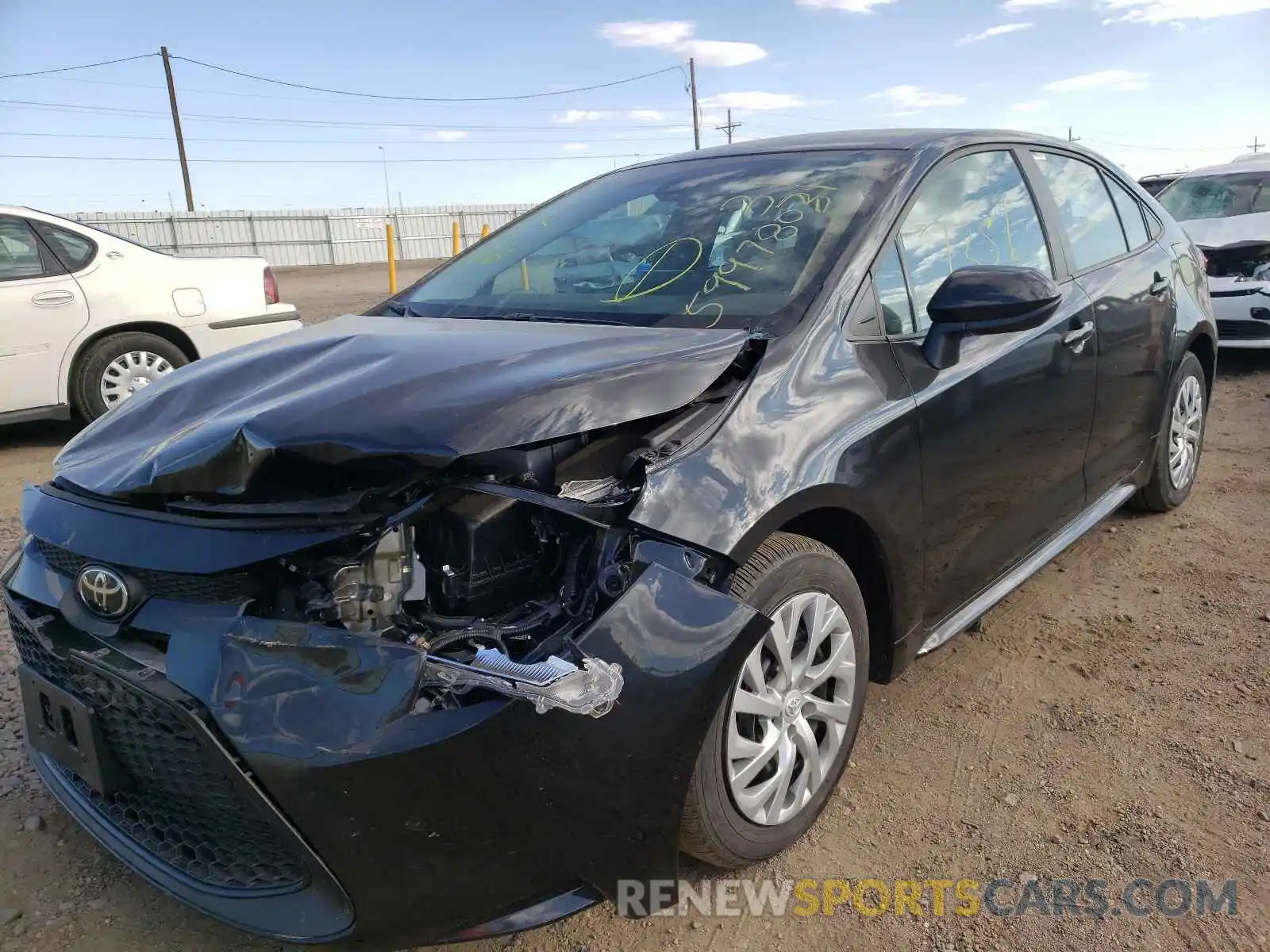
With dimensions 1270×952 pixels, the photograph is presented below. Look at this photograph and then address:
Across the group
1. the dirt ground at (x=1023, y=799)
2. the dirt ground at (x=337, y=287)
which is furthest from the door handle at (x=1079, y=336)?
the dirt ground at (x=337, y=287)

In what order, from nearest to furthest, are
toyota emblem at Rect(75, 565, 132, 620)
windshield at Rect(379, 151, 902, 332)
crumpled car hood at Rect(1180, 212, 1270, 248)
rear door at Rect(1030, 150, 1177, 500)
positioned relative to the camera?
toyota emblem at Rect(75, 565, 132, 620) → windshield at Rect(379, 151, 902, 332) → rear door at Rect(1030, 150, 1177, 500) → crumpled car hood at Rect(1180, 212, 1270, 248)

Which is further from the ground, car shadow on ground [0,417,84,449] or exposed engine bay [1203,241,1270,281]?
exposed engine bay [1203,241,1270,281]

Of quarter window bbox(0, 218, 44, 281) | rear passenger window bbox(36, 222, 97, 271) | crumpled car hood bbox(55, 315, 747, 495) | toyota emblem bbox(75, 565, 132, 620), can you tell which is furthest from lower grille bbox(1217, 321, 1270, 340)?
quarter window bbox(0, 218, 44, 281)

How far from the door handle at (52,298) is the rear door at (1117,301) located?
5.67m

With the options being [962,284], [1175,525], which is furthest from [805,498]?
[1175,525]

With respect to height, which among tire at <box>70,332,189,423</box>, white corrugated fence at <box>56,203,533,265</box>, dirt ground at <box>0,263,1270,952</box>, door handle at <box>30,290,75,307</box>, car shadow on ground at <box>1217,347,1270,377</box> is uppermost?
white corrugated fence at <box>56,203,533,265</box>

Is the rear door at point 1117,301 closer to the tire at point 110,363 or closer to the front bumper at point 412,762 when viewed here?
the front bumper at point 412,762

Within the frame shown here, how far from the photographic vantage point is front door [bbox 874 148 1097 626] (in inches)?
99.5

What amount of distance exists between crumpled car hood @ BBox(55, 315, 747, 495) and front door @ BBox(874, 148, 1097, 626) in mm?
625

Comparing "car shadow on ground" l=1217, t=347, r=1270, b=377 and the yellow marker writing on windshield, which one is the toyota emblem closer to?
the yellow marker writing on windshield

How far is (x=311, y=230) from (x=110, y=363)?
1281 inches

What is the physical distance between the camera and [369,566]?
5.79ft

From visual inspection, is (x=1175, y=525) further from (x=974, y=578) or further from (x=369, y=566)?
(x=369, y=566)

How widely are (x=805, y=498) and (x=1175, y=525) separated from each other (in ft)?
10.0
